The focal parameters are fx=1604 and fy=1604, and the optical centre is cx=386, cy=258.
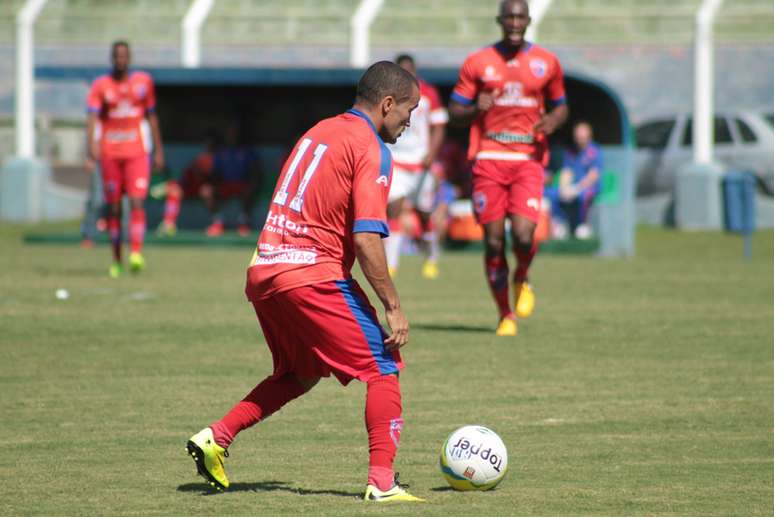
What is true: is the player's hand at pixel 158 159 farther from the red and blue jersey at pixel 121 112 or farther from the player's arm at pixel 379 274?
the player's arm at pixel 379 274

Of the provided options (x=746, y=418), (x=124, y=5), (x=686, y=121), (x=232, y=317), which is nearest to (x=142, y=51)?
(x=124, y=5)

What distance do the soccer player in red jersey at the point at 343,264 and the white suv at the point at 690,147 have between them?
22747 mm

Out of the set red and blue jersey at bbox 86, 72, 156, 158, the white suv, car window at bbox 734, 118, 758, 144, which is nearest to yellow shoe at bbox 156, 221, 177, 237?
red and blue jersey at bbox 86, 72, 156, 158

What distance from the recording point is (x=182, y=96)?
27109 mm

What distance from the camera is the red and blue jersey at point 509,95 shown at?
481 inches

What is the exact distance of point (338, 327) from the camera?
21.1 feet

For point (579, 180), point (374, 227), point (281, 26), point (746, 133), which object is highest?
point (374, 227)

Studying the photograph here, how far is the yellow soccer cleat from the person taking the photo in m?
6.33

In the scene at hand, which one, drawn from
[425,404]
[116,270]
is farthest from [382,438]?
[116,270]

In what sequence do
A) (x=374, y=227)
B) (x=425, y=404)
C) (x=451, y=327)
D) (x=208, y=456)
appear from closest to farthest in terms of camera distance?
(x=374, y=227) → (x=208, y=456) → (x=425, y=404) → (x=451, y=327)

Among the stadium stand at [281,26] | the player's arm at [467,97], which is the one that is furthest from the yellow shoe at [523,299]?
the stadium stand at [281,26]

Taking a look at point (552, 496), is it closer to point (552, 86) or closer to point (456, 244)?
point (552, 86)

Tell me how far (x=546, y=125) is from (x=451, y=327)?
1862 millimetres

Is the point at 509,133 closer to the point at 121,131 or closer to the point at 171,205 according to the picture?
the point at 121,131
